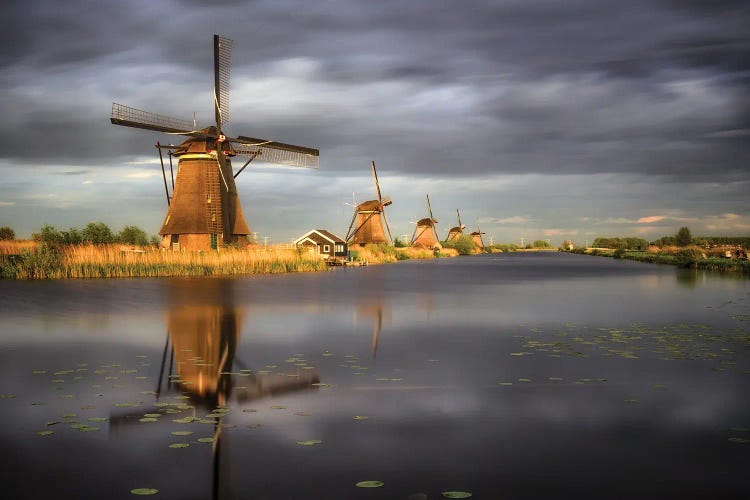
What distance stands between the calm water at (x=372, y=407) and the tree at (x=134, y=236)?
36187mm

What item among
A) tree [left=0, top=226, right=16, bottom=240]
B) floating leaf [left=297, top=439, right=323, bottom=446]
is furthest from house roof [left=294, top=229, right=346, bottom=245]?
floating leaf [left=297, top=439, right=323, bottom=446]

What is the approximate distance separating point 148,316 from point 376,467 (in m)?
12.2

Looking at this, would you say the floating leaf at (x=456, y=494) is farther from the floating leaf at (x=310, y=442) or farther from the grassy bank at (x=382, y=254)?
the grassy bank at (x=382, y=254)

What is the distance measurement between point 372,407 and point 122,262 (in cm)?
2758

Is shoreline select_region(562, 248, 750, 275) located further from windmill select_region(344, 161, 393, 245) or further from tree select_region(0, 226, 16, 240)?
tree select_region(0, 226, 16, 240)

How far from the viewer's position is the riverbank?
30.9 metres

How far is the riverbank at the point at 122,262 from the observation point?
101 ft

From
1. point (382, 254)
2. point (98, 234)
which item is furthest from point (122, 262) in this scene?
point (382, 254)

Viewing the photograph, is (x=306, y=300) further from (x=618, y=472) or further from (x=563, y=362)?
(x=618, y=472)

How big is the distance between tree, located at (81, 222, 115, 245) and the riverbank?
508cm

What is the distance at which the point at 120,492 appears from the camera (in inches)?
182

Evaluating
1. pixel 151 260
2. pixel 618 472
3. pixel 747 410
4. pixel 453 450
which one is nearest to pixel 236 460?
pixel 453 450

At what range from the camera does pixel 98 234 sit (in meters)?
42.8

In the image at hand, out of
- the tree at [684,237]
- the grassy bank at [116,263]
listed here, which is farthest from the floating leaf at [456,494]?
the tree at [684,237]
